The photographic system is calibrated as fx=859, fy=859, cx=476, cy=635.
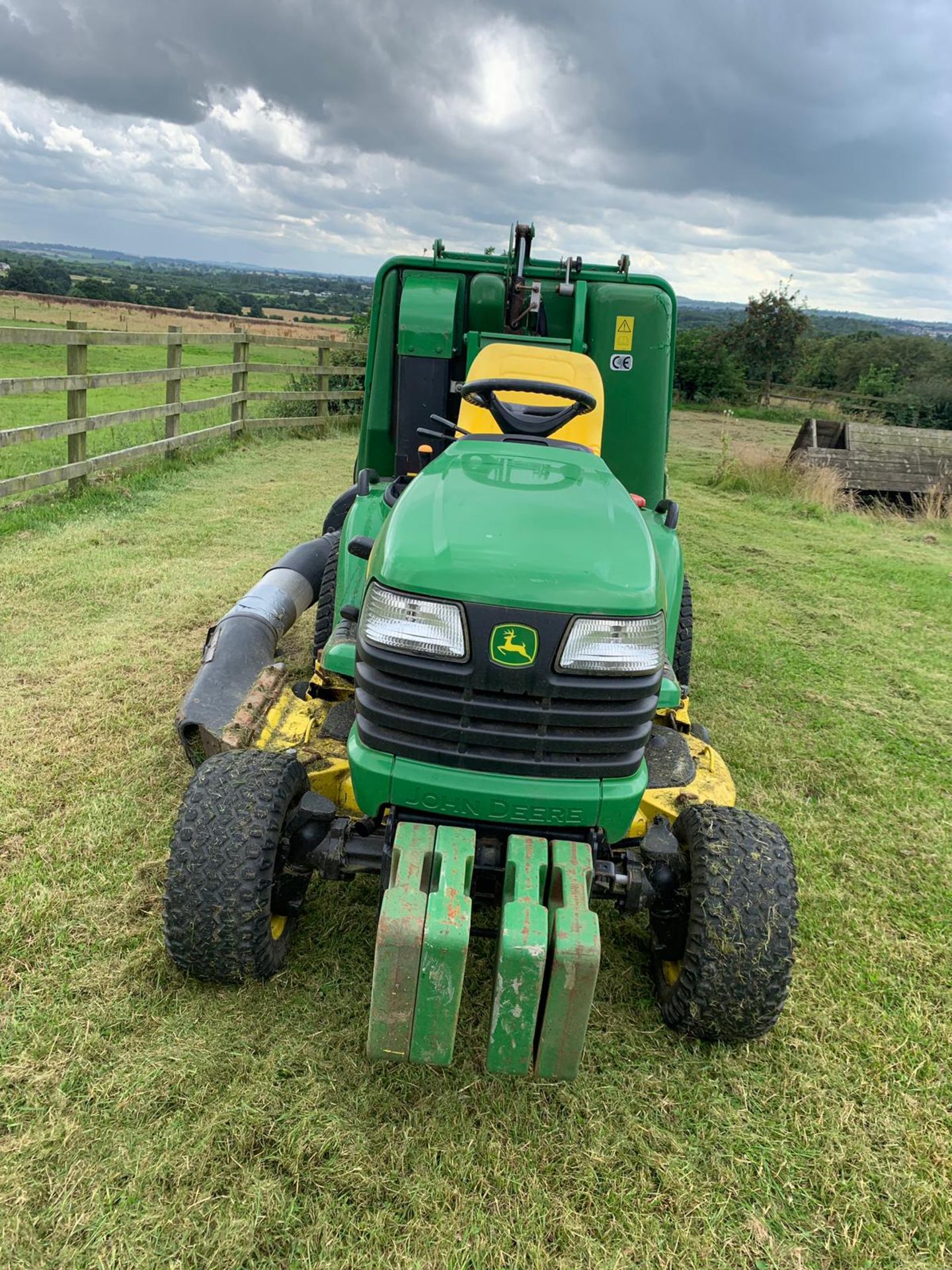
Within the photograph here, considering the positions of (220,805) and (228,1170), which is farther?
(220,805)

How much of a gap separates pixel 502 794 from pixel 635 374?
126 inches

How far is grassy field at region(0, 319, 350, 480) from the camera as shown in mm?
10156

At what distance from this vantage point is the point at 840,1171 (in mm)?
2199

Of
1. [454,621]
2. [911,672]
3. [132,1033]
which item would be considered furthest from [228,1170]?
[911,672]

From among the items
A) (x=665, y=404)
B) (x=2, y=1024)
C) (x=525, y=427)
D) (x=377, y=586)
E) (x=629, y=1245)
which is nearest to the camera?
(x=629, y=1245)

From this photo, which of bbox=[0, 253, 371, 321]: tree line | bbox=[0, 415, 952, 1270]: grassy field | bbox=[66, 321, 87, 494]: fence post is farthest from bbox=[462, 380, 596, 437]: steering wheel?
bbox=[0, 253, 371, 321]: tree line

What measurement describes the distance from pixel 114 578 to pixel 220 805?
4.00 meters

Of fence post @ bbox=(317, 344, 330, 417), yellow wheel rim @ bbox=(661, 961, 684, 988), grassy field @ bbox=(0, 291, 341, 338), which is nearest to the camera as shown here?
yellow wheel rim @ bbox=(661, 961, 684, 988)

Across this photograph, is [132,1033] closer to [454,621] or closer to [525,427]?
[454,621]

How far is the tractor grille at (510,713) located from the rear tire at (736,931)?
0.45 meters

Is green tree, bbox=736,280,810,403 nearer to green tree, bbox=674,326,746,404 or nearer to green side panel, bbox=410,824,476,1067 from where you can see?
green tree, bbox=674,326,746,404

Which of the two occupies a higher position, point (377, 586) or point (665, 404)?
point (665, 404)

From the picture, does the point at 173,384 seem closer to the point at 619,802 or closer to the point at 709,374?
the point at 619,802

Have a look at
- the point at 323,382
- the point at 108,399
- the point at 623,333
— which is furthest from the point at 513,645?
the point at 108,399
